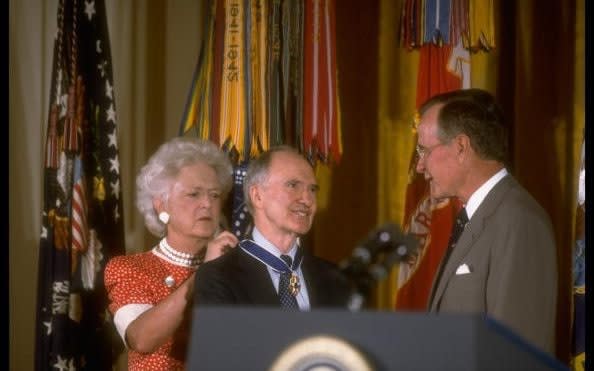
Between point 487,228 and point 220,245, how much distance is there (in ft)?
2.61

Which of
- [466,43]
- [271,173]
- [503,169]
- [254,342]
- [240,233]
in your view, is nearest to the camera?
[254,342]

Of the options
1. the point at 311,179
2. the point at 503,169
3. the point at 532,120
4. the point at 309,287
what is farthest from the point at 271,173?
the point at 532,120

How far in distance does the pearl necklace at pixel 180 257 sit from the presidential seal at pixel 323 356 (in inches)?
79.0

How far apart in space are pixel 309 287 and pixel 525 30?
173cm

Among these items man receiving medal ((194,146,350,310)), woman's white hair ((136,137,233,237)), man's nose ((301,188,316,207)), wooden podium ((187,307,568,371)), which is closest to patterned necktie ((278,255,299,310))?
man receiving medal ((194,146,350,310))

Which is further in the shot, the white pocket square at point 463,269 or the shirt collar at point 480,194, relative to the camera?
the shirt collar at point 480,194

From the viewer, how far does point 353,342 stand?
1.16 meters

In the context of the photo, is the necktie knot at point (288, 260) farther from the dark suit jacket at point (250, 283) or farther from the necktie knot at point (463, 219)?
→ the necktie knot at point (463, 219)

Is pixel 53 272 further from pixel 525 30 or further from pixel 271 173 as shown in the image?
pixel 525 30

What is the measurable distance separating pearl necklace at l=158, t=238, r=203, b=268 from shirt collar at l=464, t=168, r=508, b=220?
0.92 meters

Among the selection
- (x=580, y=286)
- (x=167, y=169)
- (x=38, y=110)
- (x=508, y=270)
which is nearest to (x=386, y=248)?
(x=508, y=270)

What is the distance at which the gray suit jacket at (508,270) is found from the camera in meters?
2.44

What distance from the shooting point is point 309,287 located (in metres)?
2.79

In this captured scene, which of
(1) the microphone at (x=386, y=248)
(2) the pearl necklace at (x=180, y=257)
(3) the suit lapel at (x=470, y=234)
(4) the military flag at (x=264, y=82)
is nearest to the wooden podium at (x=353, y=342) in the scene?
(1) the microphone at (x=386, y=248)
